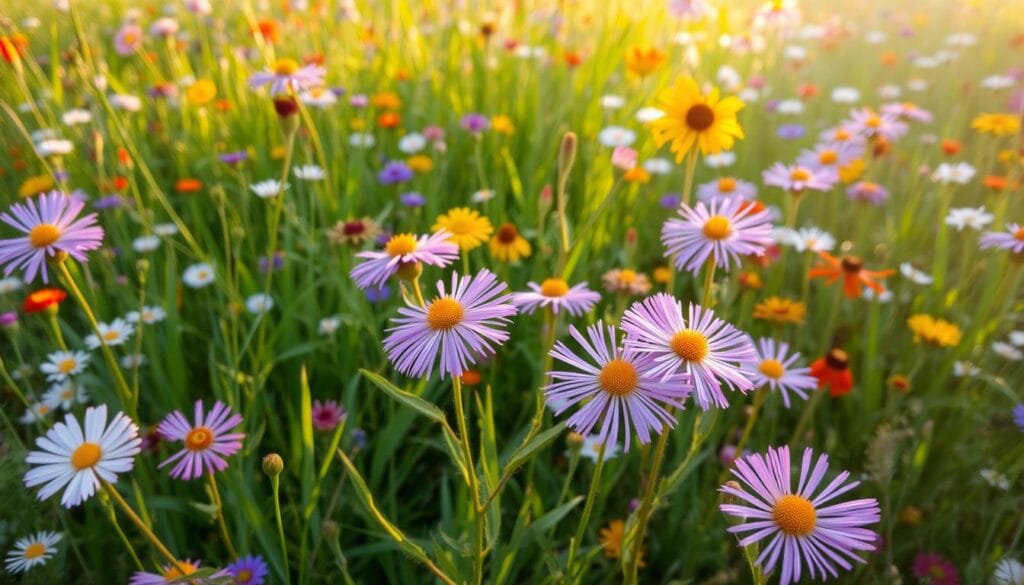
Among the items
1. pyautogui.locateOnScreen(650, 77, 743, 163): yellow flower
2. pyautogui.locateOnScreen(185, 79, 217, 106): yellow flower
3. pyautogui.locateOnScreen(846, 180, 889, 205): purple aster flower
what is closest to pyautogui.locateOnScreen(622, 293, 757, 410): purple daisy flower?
pyautogui.locateOnScreen(650, 77, 743, 163): yellow flower

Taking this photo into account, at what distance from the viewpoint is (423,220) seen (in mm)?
1936

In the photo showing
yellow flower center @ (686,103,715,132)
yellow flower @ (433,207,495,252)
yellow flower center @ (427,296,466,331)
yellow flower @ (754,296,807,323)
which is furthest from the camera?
yellow flower @ (754,296,807,323)

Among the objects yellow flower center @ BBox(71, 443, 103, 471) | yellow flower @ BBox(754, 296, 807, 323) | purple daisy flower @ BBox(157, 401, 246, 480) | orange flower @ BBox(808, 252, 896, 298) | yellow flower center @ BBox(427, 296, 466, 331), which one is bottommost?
yellow flower @ BBox(754, 296, 807, 323)

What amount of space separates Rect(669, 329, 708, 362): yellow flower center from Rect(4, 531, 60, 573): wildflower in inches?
39.8

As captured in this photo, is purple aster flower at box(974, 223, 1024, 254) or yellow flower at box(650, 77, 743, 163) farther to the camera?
purple aster flower at box(974, 223, 1024, 254)

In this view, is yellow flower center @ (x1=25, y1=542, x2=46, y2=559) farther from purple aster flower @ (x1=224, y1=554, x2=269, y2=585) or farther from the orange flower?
the orange flower

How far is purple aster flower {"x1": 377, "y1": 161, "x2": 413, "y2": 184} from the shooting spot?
1.95m

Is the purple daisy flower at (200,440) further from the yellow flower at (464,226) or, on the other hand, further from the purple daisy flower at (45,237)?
the yellow flower at (464,226)

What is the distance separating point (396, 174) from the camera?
196 centimetres

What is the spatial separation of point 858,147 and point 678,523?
4.46 feet

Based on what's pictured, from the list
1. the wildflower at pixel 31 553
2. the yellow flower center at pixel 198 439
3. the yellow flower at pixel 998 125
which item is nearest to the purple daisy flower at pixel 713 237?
the yellow flower center at pixel 198 439

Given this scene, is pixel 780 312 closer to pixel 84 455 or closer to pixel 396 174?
pixel 396 174

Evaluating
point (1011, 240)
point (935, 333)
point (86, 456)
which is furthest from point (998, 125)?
point (86, 456)

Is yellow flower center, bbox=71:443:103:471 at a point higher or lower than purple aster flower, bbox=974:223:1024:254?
higher
